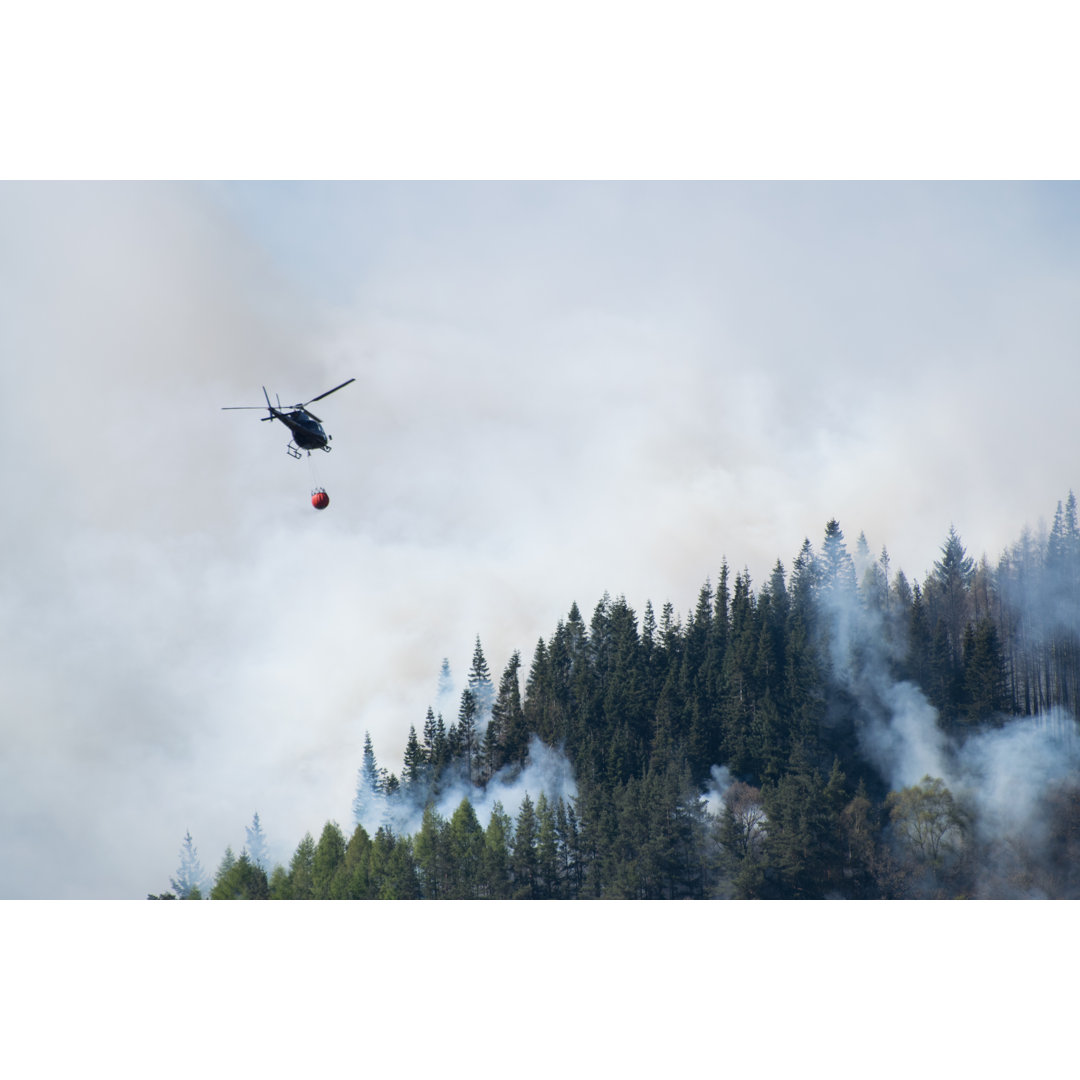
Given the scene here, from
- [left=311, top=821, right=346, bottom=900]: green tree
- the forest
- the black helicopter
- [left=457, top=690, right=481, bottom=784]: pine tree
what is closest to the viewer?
the black helicopter

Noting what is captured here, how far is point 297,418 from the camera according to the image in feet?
178

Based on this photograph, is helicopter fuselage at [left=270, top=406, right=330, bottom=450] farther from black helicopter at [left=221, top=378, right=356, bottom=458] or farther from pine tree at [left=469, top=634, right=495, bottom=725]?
pine tree at [left=469, top=634, right=495, bottom=725]

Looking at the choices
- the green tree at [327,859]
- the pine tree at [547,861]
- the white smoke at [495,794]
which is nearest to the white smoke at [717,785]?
the white smoke at [495,794]

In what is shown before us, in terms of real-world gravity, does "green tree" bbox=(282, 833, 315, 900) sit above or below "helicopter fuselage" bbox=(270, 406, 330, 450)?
below

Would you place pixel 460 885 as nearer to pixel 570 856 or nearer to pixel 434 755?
pixel 570 856

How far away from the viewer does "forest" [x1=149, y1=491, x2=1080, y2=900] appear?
8225 cm

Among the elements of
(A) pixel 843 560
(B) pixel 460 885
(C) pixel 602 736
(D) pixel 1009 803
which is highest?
(A) pixel 843 560

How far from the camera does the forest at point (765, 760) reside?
270 ft

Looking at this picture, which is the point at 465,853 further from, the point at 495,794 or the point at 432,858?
the point at 495,794

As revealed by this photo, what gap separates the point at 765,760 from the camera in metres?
99.2

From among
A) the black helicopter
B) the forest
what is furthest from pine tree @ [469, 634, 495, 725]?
the black helicopter

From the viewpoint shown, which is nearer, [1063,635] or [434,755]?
[1063,635]

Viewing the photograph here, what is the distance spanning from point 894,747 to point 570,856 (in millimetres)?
34893

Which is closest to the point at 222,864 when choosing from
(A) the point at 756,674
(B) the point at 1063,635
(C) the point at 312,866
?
(C) the point at 312,866
